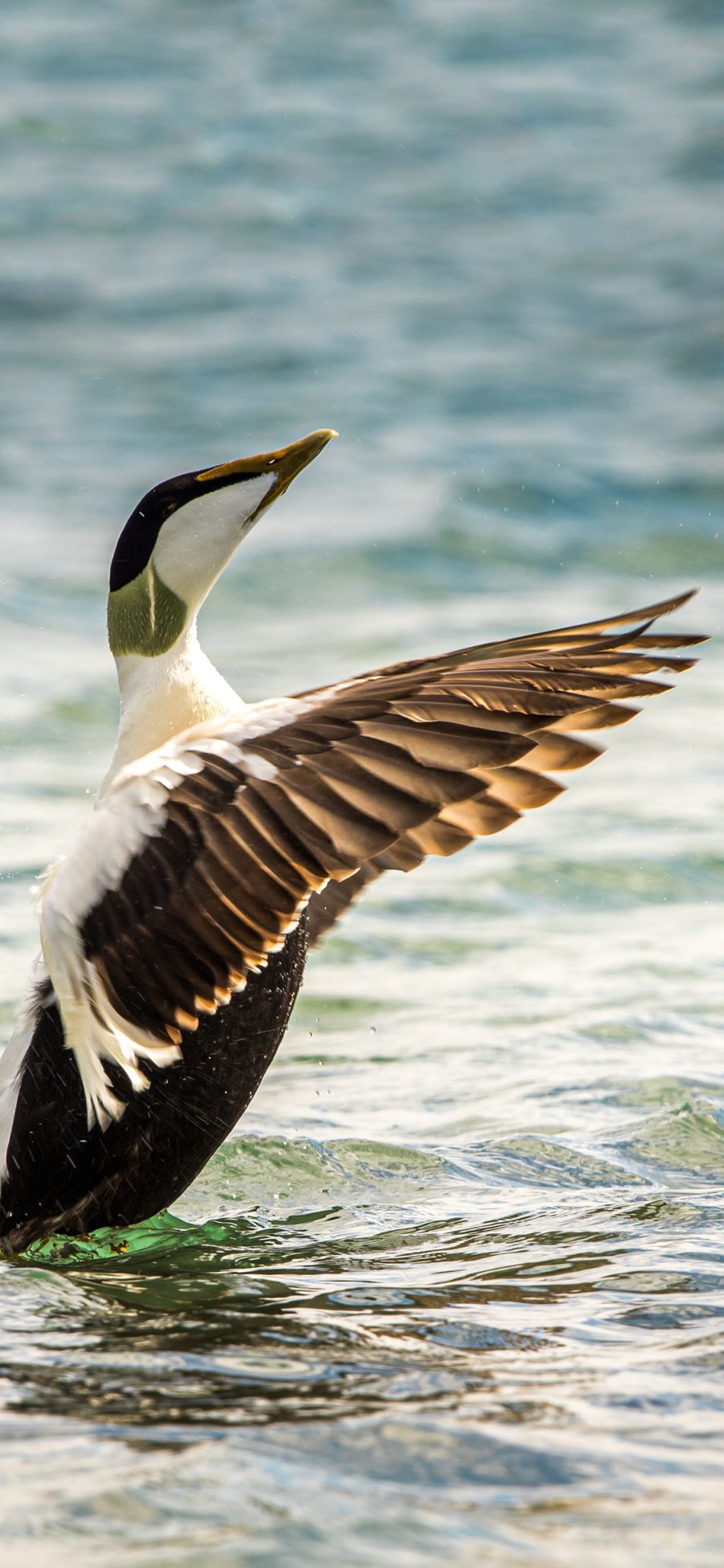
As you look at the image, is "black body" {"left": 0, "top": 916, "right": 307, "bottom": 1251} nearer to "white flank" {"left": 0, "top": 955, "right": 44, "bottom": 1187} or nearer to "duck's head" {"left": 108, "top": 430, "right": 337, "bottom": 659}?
"white flank" {"left": 0, "top": 955, "right": 44, "bottom": 1187}

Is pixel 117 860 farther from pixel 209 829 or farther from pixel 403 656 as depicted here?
pixel 403 656

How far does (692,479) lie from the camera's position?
37.5 feet

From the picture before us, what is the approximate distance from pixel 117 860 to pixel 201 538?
119cm

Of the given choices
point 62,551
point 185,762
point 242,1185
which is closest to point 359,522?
point 62,551

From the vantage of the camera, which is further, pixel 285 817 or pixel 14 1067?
pixel 14 1067

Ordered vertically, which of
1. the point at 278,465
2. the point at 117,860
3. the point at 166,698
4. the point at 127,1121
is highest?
the point at 278,465

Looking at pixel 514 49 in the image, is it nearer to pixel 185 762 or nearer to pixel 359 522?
pixel 359 522

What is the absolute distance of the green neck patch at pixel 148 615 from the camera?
168 inches

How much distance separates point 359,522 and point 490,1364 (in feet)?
25.8

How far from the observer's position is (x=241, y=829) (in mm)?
3297

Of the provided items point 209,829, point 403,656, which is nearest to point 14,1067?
point 209,829

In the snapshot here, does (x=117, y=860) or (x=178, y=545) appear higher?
(x=178, y=545)

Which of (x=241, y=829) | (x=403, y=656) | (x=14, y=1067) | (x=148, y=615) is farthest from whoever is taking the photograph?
(x=403, y=656)

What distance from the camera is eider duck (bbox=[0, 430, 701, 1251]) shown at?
3.31 m
